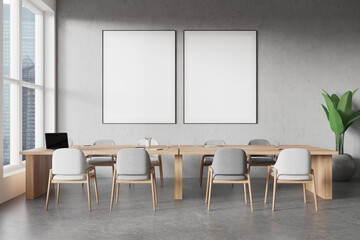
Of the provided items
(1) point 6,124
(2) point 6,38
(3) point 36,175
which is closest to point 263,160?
(3) point 36,175

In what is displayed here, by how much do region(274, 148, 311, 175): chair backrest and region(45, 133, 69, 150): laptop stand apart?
322 centimetres

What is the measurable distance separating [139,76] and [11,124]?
255cm

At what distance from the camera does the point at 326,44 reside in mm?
6797

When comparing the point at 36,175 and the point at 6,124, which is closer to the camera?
the point at 36,175

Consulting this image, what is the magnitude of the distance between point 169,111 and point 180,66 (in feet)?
3.15

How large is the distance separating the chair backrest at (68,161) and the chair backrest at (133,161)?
19.1 inches

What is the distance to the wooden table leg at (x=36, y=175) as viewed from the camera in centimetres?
489

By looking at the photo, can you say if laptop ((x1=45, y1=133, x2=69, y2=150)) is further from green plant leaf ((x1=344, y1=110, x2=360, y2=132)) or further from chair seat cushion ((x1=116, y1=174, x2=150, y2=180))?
green plant leaf ((x1=344, y1=110, x2=360, y2=132))

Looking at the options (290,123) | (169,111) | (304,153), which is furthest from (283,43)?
(304,153)

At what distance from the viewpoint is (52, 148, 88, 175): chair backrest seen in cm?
409

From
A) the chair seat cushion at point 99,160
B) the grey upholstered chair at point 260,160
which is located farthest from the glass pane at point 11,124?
the grey upholstered chair at point 260,160

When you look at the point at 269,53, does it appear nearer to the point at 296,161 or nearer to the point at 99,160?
the point at 296,161

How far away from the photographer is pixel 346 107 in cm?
630

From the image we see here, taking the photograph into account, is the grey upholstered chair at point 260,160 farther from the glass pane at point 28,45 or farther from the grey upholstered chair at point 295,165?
the glass pane at point 28,45
